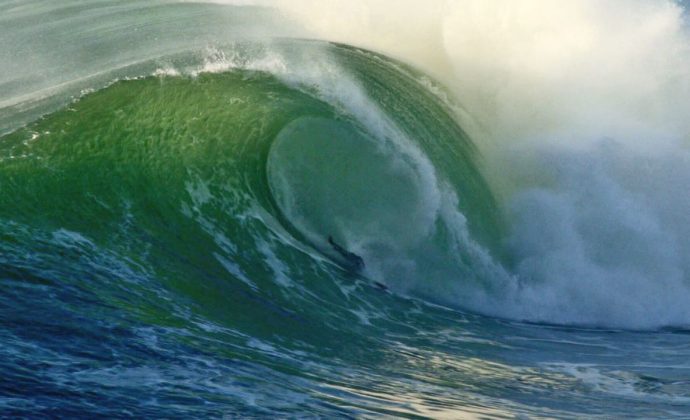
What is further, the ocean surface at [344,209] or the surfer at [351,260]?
the surfer at [351,260]

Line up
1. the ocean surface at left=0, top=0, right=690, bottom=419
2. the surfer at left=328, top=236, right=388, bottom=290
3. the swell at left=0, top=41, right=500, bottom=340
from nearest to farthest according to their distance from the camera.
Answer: the ocean surface at left=0, top=0, right=690, bottom=419 → the swell at left=0, top=41, right=500, bottom=340 → the surfer at left=328, top=236, right=388, bottom=290

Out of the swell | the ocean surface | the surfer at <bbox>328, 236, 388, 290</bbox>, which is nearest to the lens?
the ocean surface

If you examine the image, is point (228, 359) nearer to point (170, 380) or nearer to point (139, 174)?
point (170, 380)

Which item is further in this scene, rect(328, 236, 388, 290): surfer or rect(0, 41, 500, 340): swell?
rect(328, 236, 388, 290): surfer

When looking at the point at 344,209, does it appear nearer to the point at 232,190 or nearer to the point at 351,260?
the point at 351,260

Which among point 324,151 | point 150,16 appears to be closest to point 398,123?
point 324,151

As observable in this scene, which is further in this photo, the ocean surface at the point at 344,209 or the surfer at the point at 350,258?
the surfer at the point at 350,258

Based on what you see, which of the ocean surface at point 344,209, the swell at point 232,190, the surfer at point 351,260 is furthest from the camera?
the surfer at point 351,260

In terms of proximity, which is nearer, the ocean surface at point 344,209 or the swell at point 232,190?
the ocean surface at point 344,209

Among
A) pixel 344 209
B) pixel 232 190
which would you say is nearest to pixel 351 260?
pixel 344 209

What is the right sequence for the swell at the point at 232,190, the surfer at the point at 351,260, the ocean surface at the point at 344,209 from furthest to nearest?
the surfer at the point at 351,260
the swell at the point at 232,190
the ocean surface at the point at 344,209
